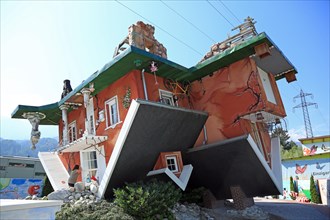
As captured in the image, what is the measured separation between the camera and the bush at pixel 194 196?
14450 mm

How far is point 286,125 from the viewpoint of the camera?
14.0 meters

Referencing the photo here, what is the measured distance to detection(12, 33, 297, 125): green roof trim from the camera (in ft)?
37.0

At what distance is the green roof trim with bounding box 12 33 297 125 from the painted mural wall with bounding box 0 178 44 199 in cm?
1138

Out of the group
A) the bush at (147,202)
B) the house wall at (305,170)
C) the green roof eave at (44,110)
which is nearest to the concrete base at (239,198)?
the bush at (147,202)

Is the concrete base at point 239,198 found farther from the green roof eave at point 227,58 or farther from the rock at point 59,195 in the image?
the rock at point 59,195

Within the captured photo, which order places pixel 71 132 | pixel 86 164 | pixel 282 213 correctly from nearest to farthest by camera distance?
1. pixel 86 164
2. pixel 282 213
3. pixel 71 132

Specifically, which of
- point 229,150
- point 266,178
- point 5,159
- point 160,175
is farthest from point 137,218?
point 5,159

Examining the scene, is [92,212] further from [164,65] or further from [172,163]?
[164,65]

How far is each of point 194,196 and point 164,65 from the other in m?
7.72

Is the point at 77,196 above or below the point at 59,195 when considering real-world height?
below

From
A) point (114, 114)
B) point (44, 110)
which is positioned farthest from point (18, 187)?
point (114, 114)

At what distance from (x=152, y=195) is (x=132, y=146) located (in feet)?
7.62

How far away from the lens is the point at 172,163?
13.5 meters

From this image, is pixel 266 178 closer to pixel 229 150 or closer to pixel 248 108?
pixel 229 150
